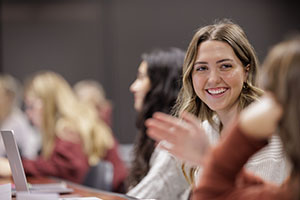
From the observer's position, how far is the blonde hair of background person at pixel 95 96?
20.2 ft

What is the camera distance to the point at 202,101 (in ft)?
6.26

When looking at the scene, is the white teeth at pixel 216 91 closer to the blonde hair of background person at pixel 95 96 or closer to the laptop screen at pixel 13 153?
the laptop screen at pixel 13 153

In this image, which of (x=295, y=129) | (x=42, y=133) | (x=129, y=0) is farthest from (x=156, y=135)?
(x=129, y=0)

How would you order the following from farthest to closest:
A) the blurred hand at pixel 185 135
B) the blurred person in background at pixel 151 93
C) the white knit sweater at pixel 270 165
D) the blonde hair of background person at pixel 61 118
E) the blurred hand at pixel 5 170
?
the blonde hair of background person at pixel 61 118
the blurred hand at pixel 5 170
the blurred person in background at pixel 151 93
the white knit sweater at pixel 270 165
the blurred hand at pixel 185 135

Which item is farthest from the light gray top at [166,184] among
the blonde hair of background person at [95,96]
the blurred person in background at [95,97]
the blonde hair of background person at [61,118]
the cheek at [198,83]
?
the blonde hair of background person at [95,96]

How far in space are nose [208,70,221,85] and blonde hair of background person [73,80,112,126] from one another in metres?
4.11

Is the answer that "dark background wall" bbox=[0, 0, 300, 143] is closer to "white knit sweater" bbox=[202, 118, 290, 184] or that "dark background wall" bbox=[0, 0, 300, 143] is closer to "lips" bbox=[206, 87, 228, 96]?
"lips" bbox=[206, 87, 228, 96]

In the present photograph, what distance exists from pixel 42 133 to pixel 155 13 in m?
3.54

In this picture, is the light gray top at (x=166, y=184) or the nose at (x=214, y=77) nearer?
the nose at (x=214, y=77)

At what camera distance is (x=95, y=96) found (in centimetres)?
648

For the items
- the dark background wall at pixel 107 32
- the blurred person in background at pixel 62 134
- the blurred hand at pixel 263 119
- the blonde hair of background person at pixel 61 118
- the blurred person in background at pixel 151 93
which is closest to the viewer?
the blurred hand at pixel 263 119

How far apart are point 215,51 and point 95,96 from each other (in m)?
4.76

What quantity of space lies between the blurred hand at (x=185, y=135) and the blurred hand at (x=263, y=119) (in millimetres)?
152

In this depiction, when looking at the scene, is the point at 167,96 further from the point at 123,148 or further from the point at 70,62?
the point at 70,62
